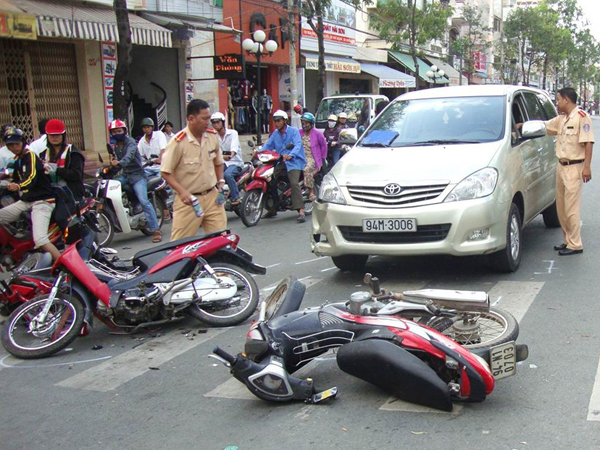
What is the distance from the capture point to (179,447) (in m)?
3.62

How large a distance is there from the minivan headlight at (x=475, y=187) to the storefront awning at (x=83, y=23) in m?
10.0

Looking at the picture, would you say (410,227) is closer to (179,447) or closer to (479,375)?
(479,375)

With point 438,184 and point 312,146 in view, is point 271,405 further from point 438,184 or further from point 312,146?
point 312,146

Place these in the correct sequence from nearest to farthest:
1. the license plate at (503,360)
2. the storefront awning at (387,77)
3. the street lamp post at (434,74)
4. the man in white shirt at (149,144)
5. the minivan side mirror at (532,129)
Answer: the license plate at (503,360)
the minivan side mirror at (532,129)
the man in white shirt at (149,144)
the storefront awning at (387,77)
the street lamp post at (434,74)

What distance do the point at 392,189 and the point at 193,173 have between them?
1.84 meters

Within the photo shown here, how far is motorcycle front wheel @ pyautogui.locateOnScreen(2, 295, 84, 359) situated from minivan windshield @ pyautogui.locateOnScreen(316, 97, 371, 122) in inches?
587

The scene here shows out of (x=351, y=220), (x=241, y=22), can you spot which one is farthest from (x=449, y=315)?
(x=241, y=22)

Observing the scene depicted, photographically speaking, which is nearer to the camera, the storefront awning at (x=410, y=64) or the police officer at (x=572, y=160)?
the police officer at (x=572, y=160)

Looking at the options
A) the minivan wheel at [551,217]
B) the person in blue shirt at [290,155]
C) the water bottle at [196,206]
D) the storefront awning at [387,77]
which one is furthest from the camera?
the storefront awning at [387,77]

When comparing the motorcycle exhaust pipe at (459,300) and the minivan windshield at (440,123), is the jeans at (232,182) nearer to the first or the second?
the minivan windshield at (440,123)

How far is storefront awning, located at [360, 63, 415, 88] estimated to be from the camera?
116 feet

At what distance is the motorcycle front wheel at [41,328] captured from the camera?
5.19 metres

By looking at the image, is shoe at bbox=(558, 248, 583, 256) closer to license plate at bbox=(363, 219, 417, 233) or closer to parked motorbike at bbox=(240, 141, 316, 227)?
license plate at bbox=(363, 219, 417, 233)

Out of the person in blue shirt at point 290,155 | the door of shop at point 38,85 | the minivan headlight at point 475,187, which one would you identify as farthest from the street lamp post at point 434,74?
the minivan headlight at point 475,187
